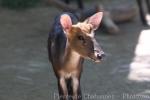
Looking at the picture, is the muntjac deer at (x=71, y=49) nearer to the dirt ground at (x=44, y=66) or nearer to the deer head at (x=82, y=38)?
the deer head at (x=82, y=38)

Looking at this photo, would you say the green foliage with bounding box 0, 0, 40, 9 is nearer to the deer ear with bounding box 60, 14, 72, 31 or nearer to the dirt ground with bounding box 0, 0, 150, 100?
the dirt ground with bounding box 0, 0, 150, 100

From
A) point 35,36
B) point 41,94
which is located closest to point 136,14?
point 35,36

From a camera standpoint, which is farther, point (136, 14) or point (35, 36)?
point (136, 14)

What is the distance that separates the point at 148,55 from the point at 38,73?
4.13 ft

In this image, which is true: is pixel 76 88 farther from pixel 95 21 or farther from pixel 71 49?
pixel 95 21

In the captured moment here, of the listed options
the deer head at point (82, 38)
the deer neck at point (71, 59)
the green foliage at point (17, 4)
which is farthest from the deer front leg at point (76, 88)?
the green foliage at point (17, 4)

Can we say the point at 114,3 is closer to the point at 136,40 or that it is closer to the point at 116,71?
the point at 136,40

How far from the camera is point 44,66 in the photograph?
4.79 m

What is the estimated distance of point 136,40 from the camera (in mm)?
5688

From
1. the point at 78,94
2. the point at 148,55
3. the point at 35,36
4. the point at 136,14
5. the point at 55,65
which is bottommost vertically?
the point at 78,94

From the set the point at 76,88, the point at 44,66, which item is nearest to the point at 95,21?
the point at 76,88

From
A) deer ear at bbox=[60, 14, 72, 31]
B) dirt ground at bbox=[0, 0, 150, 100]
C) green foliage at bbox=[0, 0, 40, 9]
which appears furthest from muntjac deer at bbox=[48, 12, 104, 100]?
green foliage at bbox=[0, 0, 40, 9]

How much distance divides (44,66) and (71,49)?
218cm

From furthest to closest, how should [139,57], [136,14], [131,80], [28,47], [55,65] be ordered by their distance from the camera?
[136,14]
[28,47]
[139,57]
[131,80]
[55,65]
